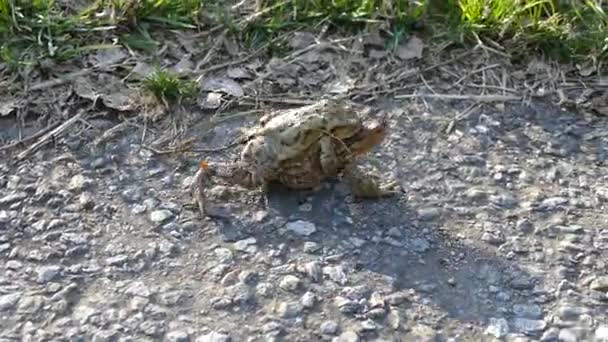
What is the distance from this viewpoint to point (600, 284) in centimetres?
331

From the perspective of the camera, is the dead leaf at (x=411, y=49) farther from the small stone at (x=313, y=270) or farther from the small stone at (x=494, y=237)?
the small stone at (x=313, y=270)

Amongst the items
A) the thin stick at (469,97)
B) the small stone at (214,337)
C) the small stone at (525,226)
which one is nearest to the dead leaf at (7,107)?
the small stone at (214,337)

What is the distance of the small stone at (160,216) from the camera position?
352 cm

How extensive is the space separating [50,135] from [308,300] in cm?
125

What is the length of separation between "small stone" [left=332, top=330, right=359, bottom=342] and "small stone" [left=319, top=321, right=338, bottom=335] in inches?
0.9

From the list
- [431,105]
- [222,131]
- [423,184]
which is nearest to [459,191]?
[423,184]

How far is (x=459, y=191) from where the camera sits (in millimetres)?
3699

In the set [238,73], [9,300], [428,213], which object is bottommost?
[9,300]

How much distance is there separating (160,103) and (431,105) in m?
1.04

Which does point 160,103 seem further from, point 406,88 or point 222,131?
point 406,88

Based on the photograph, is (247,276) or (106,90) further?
(106,90)

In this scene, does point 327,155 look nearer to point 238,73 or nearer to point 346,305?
point 346,305

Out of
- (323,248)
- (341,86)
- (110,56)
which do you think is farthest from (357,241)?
(110,56)

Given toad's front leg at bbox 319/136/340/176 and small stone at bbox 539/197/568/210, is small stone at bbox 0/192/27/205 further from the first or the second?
small stone at bbox 539/197/568/210
